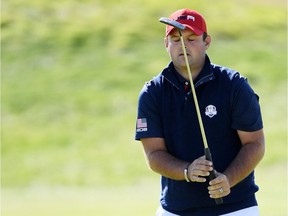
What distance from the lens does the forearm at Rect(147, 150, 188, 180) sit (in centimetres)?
546

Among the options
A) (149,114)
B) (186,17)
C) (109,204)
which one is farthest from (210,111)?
(109,204)

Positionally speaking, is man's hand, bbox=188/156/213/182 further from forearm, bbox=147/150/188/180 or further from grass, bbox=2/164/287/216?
grass, bbox=2/164/287/216

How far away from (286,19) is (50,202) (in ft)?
114

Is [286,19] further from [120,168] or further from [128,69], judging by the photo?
[120,168]

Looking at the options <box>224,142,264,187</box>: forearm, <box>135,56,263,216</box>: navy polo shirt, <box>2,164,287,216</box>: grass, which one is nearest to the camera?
<box>224,142,264,187</box>: forearm

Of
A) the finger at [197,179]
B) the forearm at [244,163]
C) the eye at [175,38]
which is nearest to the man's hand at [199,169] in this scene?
the finger at [197,179]

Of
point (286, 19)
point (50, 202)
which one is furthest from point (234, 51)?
point (50, 202)

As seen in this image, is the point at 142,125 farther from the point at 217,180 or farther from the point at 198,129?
the point at 217,180

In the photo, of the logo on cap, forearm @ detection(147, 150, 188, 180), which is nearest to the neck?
the logo on cap

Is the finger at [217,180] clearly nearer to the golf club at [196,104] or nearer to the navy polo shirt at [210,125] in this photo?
the golf club at [196,104]

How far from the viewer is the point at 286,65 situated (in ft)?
135

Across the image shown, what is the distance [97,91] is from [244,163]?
33694 mm

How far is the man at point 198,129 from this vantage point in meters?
5.50

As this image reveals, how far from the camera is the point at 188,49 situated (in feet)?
18.4
